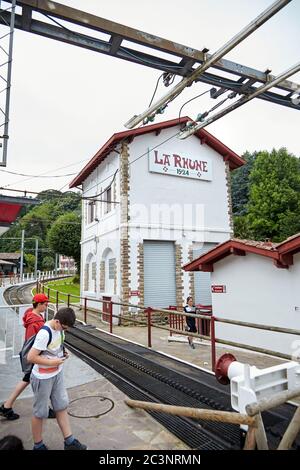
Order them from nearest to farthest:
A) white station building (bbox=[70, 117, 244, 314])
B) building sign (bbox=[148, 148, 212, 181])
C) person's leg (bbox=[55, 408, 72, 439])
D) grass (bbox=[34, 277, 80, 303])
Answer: person's leg (bbox=[55, 408, 72, 439]) < white station building (bbox=[70, 117, 244, 314]) < building sign (bbox=[148, 148, 212, 181]) < grass (bbox=[34, 277, 80, 303])

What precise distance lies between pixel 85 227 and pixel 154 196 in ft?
20.5

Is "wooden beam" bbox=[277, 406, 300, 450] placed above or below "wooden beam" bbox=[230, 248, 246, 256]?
below

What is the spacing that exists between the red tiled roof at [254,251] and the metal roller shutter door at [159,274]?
161 inches

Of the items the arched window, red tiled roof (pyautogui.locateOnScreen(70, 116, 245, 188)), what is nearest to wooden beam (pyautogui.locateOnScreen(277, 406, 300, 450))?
the arched window

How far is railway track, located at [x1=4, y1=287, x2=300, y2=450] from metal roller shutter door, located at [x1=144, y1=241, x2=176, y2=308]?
5465 millimetres

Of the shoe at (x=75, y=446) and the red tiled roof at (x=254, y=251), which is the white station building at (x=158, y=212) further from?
the shoe at (x=75, y=446)

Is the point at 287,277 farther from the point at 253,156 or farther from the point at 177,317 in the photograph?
the point at 253,156

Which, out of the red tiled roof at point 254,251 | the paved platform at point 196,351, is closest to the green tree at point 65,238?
the paved platform at point 196,351

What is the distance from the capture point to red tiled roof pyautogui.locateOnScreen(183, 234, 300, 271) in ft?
22.0

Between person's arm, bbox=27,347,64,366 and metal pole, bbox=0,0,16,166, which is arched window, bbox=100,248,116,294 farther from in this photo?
person's arm, bbox=27,347,64,366


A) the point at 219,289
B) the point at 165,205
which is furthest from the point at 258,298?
the point at 165,205

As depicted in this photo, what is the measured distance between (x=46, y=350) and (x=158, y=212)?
11.6 meters

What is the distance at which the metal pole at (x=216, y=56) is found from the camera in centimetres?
473
